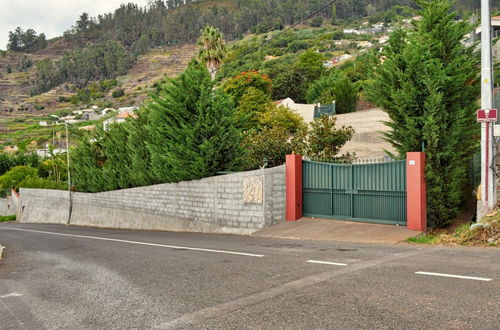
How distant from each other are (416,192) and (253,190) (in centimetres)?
602

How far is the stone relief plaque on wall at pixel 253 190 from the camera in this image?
56.3 feet

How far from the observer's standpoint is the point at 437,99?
1409 cm

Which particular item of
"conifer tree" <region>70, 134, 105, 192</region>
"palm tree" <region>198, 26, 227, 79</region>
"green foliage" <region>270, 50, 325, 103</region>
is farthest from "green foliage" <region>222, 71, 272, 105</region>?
"conifer tree" <region>70, 134, 105, 192</region>

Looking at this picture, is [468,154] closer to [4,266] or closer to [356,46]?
[4,266]

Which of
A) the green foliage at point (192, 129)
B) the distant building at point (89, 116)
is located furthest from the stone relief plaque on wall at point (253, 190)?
the distant building at point (89, 116)

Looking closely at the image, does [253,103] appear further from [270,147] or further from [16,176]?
[16,176]

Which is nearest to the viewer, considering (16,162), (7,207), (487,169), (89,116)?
(487,169)

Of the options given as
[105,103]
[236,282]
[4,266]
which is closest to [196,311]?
[236,282]

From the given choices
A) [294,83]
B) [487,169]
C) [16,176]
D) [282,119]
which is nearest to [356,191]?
[487,169]

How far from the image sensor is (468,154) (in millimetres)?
15086

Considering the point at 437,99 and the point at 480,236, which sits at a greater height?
the point at 437,99

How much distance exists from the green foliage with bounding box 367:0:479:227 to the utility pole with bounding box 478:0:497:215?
5.75 feet

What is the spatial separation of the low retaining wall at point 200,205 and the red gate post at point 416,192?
490 cm

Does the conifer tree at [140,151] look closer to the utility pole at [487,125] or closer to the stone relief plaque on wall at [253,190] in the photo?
the stone relief plaque on wall at [253,190]
